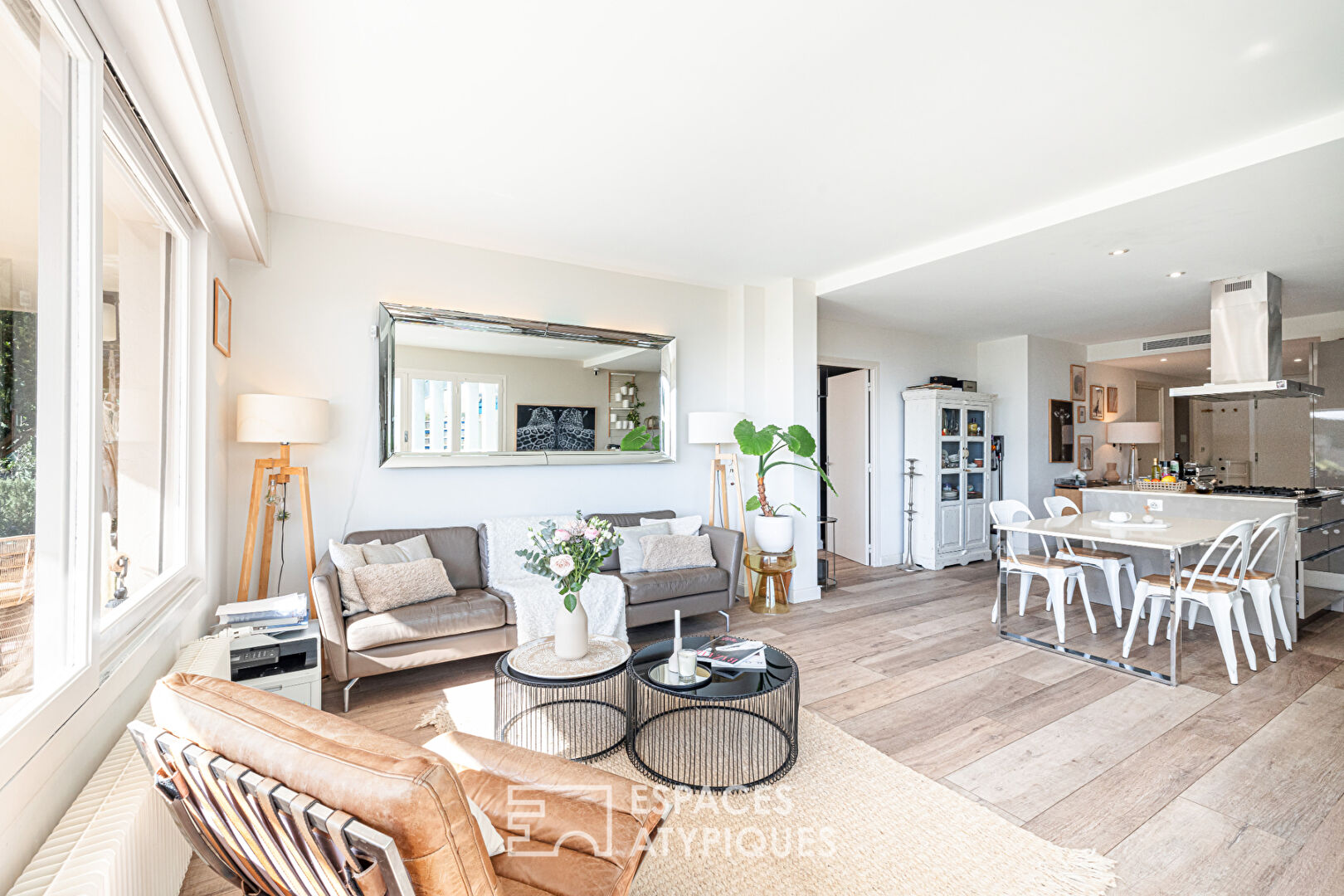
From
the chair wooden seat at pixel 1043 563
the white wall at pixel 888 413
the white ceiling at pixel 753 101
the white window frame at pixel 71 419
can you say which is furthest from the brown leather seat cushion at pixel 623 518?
the white wall at pixel 888 413

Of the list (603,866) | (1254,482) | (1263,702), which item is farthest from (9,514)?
(1254,482)

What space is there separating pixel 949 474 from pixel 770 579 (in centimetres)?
280

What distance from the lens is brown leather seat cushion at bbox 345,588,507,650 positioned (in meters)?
2.98

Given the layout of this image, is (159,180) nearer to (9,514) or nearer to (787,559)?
(9,514)

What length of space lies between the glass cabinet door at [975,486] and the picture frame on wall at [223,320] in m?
6.54

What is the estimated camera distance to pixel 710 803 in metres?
2.19

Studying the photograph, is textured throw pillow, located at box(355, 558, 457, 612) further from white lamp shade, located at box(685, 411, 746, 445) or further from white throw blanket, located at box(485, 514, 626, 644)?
white lamp shade, located at box(685, 411, 746, 445)

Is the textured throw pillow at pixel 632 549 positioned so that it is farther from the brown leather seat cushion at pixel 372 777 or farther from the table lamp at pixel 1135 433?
the table lamp at pixel 1135 433

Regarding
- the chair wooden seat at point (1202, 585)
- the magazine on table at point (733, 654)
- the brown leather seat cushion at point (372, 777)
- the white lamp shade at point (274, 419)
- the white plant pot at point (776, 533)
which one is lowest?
the magazine on table at point (733, 654)

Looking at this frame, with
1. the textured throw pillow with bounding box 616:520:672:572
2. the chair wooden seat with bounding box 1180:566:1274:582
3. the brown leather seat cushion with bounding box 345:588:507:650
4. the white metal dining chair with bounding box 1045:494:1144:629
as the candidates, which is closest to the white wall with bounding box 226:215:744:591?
the textured throw pillow with bounding box 616:520:672:572

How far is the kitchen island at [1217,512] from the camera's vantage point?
162 inches

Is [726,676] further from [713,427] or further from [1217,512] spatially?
[1217,512]

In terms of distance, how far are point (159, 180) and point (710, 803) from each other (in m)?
3.00

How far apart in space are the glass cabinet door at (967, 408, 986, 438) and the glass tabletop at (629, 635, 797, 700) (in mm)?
4972
